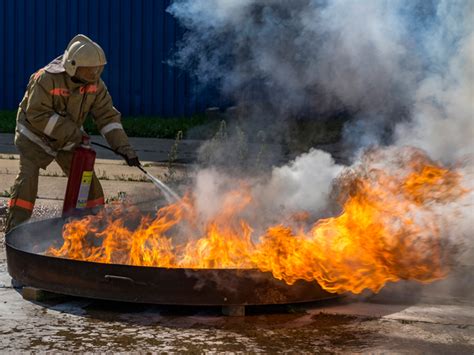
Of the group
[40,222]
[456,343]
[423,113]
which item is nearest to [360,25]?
[423,113]

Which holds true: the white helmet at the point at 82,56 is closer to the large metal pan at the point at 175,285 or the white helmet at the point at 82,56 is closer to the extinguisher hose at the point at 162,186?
the extinguisher hose at the point at 162,186

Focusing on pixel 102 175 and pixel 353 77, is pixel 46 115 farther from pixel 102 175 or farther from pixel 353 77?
pixel 353 77

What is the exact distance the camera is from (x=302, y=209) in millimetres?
7516

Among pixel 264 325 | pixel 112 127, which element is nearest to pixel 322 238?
pixel 264 325

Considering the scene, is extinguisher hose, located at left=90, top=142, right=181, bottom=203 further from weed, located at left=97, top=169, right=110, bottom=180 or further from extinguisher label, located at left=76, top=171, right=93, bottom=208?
weed, located at left=97, top=169, right=110, bottom=180

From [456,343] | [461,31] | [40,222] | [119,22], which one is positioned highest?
[119,22]

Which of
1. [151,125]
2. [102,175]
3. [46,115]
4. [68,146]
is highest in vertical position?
[151,125]

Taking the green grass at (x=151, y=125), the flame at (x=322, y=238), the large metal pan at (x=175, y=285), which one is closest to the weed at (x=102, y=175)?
the green grass at (x=151, y=125)

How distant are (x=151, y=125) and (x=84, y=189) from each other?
7.70 meters

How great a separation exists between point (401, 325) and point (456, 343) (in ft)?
1.33

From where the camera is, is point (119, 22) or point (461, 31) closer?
point (461, 31)

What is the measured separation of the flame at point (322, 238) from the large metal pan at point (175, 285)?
0.09 metres

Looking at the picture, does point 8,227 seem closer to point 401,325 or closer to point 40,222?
point 40,222

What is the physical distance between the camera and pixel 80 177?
22.6 ft
